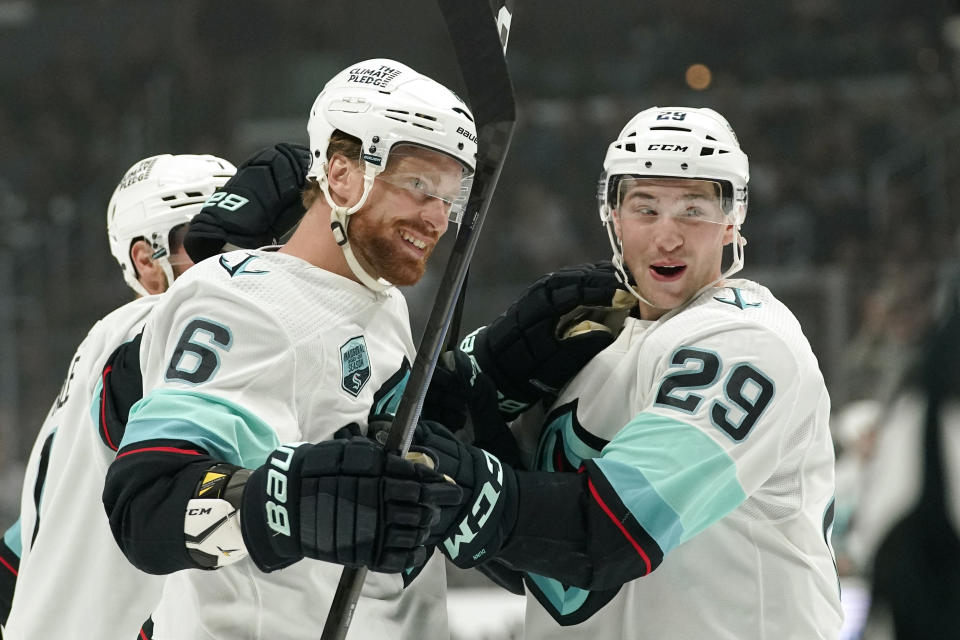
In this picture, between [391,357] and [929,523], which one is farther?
[391,357]

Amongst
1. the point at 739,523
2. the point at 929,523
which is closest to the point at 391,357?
the point at 739,523

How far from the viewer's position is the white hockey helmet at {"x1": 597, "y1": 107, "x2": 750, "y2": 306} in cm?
209

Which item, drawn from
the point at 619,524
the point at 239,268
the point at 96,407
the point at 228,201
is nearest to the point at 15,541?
the point at 96,407

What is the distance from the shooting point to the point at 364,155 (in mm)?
1896

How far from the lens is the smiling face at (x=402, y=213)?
1.91 meters

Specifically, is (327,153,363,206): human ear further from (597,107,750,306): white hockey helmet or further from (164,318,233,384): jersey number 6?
(597,107,750,306): white hockey helmet

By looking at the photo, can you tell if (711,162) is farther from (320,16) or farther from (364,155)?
(320,16)

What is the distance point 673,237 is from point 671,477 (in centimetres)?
50

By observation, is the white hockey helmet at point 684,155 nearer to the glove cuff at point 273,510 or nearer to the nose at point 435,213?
the nose at point 435,213

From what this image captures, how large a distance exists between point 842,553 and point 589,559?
4563 millimetres

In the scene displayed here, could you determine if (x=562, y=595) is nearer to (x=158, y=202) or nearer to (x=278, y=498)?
(x=278, y=498)

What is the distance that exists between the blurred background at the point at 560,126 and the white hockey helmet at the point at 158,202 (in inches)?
127

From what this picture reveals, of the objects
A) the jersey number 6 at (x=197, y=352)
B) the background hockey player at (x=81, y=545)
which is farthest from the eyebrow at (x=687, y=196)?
the background hockey player at (x=81, y=545)

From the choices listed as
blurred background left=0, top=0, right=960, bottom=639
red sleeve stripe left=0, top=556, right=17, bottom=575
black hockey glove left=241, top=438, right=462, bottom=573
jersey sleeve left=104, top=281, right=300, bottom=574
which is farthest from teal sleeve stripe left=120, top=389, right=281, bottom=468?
blurred background left=0, top=0, right=960, bottom=639
